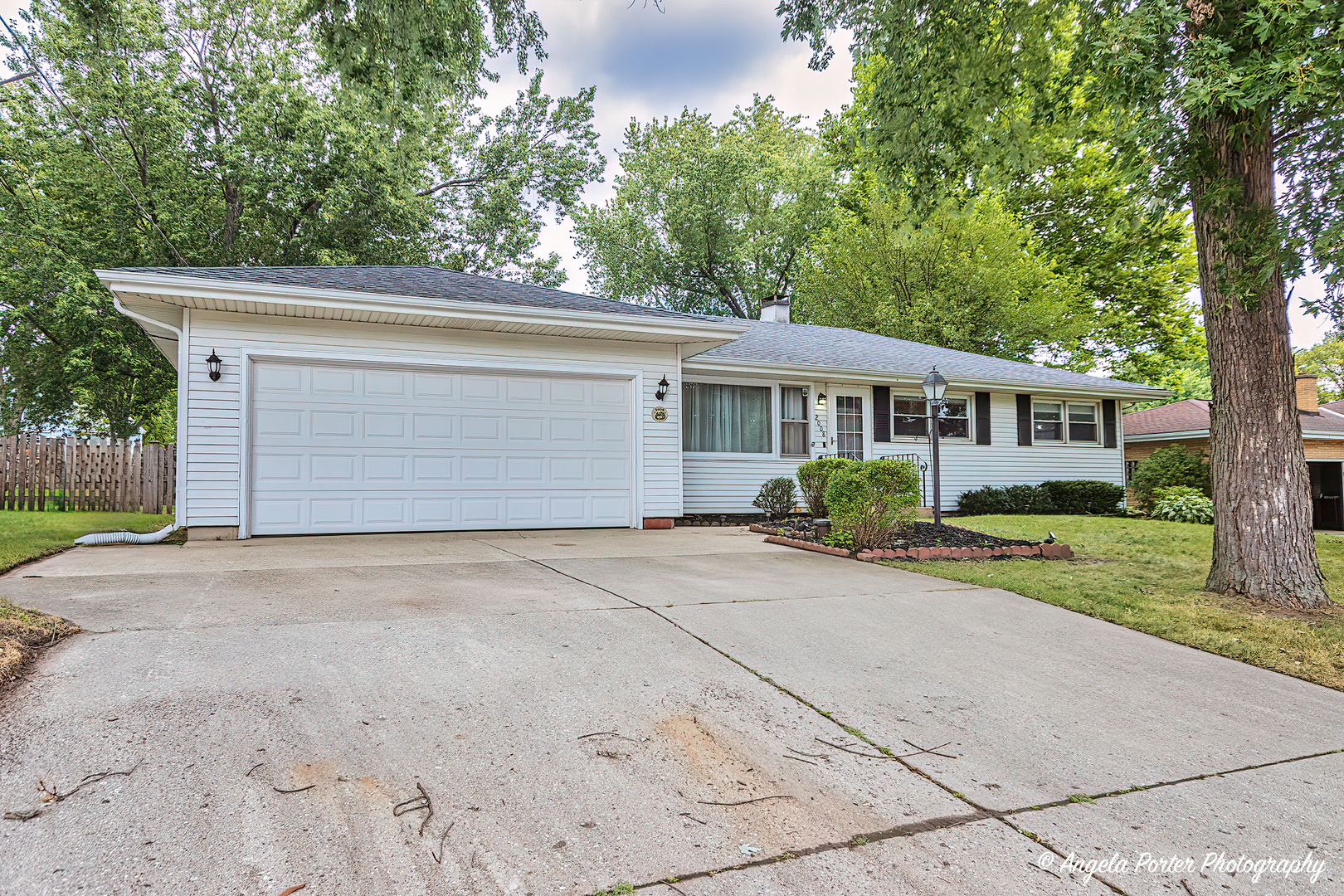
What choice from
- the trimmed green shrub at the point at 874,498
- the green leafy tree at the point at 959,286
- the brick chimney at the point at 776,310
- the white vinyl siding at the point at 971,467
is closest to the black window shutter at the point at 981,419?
the white vinyl siding at the point at 971,467

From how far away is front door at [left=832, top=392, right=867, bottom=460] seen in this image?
39.4ft

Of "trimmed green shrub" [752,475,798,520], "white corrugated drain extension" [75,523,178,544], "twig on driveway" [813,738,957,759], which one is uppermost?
"trimmed green shrub" [752,475,798,520]

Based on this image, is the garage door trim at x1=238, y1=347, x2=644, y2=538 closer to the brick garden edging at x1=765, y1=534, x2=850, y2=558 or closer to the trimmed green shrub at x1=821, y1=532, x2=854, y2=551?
the brick garden edging at x1=765, y1=534, x2=850, y2=558

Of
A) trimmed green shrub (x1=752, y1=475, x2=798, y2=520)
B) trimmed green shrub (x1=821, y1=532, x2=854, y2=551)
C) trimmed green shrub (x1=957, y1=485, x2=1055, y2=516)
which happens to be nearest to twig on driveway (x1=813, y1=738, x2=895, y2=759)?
trimmed green shrub (x1=821, y1=532, x2=854, y2=551)

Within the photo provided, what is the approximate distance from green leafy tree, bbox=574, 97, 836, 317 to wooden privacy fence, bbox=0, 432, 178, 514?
56.1ft

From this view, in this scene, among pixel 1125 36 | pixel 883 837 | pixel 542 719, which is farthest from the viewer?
pixel 1125 36

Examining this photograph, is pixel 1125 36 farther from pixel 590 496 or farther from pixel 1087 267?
pixel 1087 267

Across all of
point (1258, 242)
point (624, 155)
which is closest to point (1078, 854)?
point (1258, 242)

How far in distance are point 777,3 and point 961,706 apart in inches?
272

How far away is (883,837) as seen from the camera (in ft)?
6.01

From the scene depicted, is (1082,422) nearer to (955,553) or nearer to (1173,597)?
(955,553)

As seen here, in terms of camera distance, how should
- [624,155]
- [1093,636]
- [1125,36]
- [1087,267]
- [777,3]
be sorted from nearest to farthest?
1. [1093,636]
2. [1125,36]
3. [777,3]
4. [1087,267]
5. [624,155]

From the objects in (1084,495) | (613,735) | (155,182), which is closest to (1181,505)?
(1084,495)

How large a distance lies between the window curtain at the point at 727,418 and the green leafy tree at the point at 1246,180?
620cm
